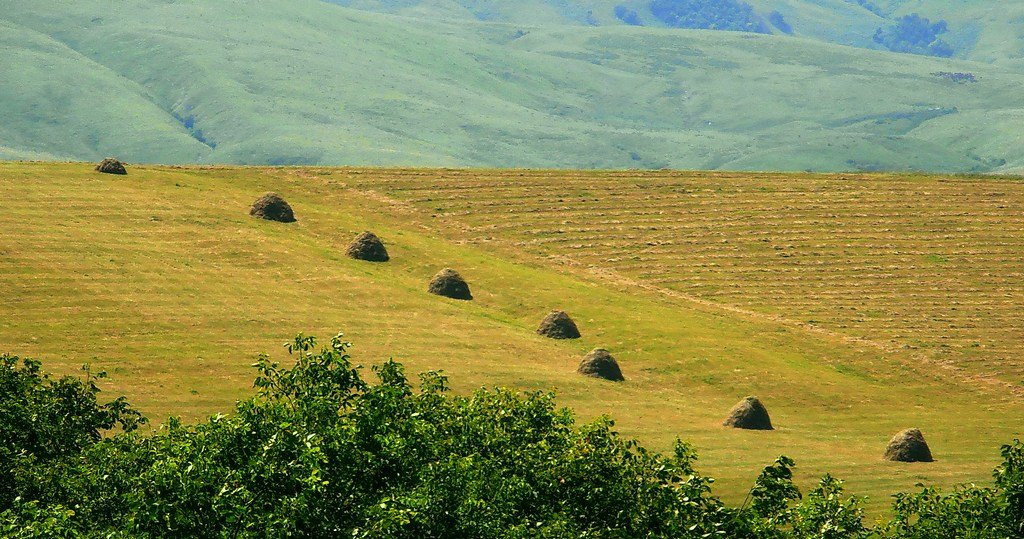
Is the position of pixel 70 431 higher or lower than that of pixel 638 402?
lower

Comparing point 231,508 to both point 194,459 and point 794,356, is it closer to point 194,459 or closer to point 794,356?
point 194,459

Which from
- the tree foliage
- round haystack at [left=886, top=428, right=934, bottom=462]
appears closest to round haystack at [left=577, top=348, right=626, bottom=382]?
round haystack at [left=886, top=428, right=934, bottom=462]

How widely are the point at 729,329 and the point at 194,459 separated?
6146 cm

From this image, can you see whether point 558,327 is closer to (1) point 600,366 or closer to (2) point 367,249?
(1) point 600,366

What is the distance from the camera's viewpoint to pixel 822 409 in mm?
72125

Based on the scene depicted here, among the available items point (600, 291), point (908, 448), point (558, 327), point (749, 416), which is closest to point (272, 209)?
point (600, 291)

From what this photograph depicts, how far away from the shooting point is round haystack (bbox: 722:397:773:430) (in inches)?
2611

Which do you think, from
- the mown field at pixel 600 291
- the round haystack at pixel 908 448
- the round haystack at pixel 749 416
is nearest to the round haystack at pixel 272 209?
the mown field at pixel 600 291

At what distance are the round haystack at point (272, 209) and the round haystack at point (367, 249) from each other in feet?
25.3

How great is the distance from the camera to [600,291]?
91.6m

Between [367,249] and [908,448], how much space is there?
41041 mm

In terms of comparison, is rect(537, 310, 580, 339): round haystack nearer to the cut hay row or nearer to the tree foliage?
the cut hay row

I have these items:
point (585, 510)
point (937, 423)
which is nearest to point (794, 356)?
point (937, 423)

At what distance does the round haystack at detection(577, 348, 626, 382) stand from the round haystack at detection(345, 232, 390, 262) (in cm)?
2343
